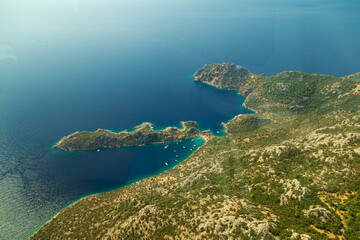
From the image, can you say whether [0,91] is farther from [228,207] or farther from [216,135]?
[228,207]

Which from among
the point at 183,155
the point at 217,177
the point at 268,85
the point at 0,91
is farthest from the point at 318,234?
the point at 0,91

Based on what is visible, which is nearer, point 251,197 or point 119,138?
point 251,197

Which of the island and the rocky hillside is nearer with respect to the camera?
the rocky hillside

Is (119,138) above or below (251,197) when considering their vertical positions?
below

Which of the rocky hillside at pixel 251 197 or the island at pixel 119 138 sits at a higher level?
the rocky hillside at pixel 251 197
